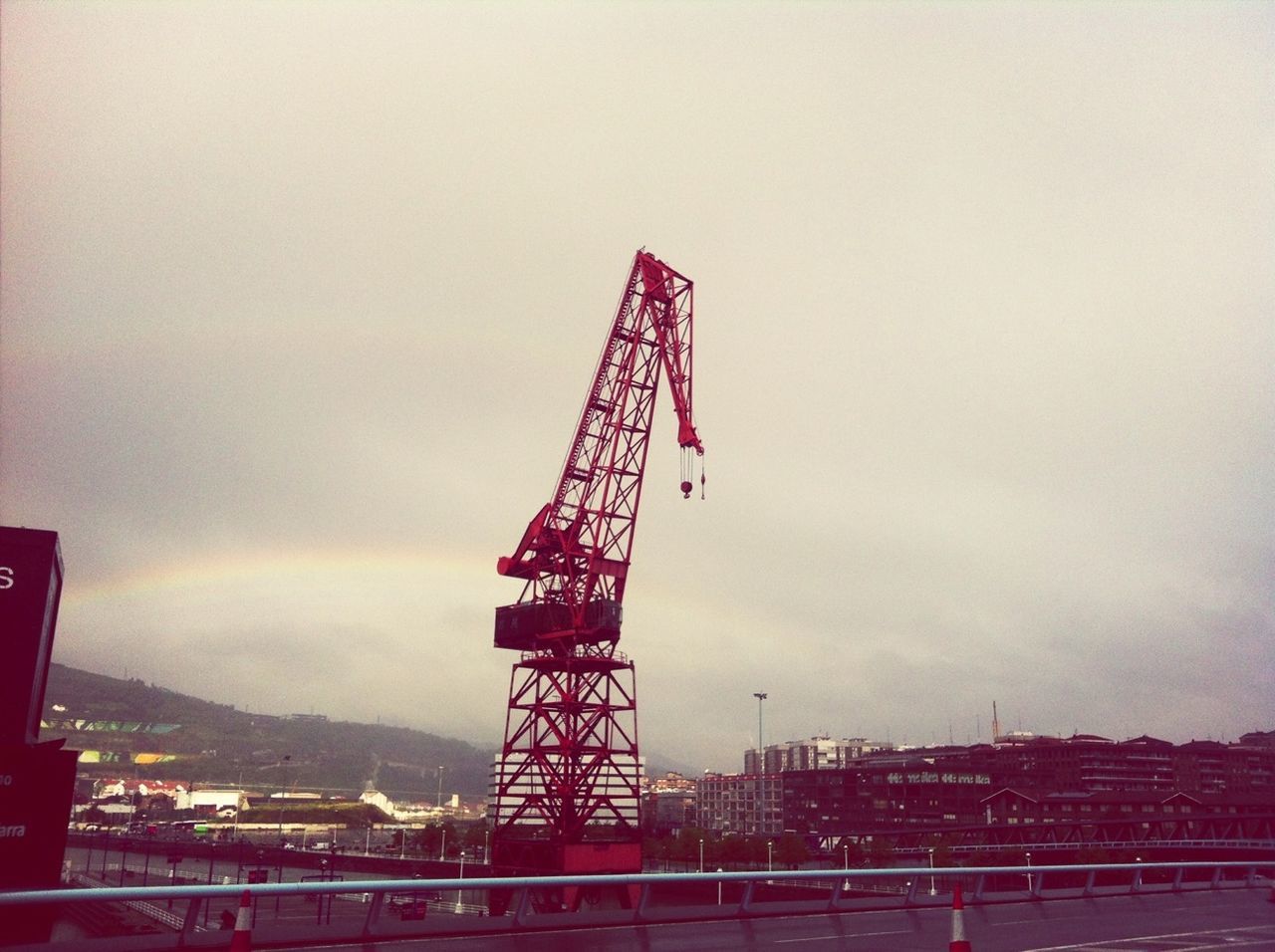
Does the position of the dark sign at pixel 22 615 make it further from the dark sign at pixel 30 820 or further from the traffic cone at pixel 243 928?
the traffic cone at pixel 243 928

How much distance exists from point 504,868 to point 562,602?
1700 centimetres

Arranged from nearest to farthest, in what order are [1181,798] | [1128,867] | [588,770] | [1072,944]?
[1072,944] → [1128,867] → [588,770] → [1181,798]

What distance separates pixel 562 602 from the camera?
6016cm

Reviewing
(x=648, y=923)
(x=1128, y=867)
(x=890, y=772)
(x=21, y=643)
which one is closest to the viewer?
(x=648, y=923)

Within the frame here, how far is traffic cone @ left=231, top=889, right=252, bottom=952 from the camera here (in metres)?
7.21

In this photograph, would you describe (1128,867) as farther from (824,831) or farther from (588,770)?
(824,831)

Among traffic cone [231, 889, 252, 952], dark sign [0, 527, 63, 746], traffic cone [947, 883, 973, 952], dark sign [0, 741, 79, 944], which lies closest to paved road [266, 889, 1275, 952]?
traffic cone [947, 883, 973, 952]

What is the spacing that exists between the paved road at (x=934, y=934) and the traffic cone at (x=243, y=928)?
528cm

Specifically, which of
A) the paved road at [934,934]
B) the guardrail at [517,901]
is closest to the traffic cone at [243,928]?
the guardrail at [517,901]

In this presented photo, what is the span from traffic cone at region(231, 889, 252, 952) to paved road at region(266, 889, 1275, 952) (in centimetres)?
528

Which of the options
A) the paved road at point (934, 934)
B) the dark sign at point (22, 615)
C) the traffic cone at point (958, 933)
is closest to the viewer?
the traffic cone at point (958, 933)

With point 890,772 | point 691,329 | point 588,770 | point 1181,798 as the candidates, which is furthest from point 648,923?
point 890,772

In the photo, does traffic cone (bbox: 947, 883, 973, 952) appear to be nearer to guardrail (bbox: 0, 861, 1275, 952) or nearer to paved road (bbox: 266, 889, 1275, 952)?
guardrail (bbox: 0, 861, 1275, 952)

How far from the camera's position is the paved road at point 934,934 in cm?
1421
